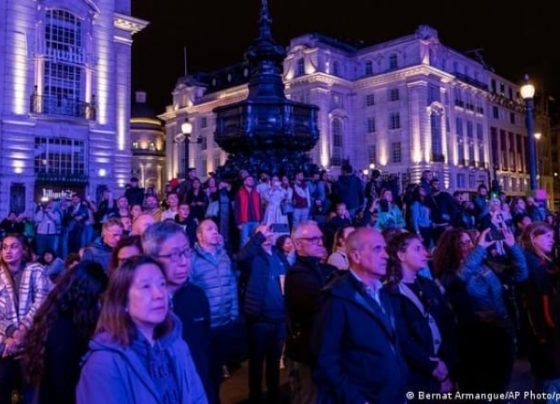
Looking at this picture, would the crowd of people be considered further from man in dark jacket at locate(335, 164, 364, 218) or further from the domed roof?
→ the domed roof

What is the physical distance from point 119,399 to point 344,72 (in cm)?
6600

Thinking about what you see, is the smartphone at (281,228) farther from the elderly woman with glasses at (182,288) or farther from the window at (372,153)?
the window at (372,153)

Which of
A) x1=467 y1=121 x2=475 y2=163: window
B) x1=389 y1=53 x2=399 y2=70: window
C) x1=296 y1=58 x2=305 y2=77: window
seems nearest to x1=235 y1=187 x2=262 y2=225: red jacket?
x1=296 y1=58 x2=305 y2=77: window

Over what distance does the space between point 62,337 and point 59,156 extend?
3120 cm

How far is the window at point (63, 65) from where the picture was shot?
102 ft

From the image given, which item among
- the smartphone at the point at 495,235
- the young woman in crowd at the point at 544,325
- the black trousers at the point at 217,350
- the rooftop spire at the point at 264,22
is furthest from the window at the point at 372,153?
the black trousers at the point at 217,350

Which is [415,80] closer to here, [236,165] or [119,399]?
[236,165]

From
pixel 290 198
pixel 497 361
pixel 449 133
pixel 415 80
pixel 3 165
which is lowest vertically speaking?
pixel 497 361

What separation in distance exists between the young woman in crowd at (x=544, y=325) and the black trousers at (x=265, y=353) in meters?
2.70

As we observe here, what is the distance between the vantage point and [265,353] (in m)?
A: 6.09

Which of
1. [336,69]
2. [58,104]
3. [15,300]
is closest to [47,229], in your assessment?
[15,300]

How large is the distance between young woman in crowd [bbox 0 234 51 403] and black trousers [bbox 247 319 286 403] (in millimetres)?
2350

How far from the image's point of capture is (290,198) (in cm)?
1310

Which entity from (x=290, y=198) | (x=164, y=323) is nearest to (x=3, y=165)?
(x=290, y=198)
